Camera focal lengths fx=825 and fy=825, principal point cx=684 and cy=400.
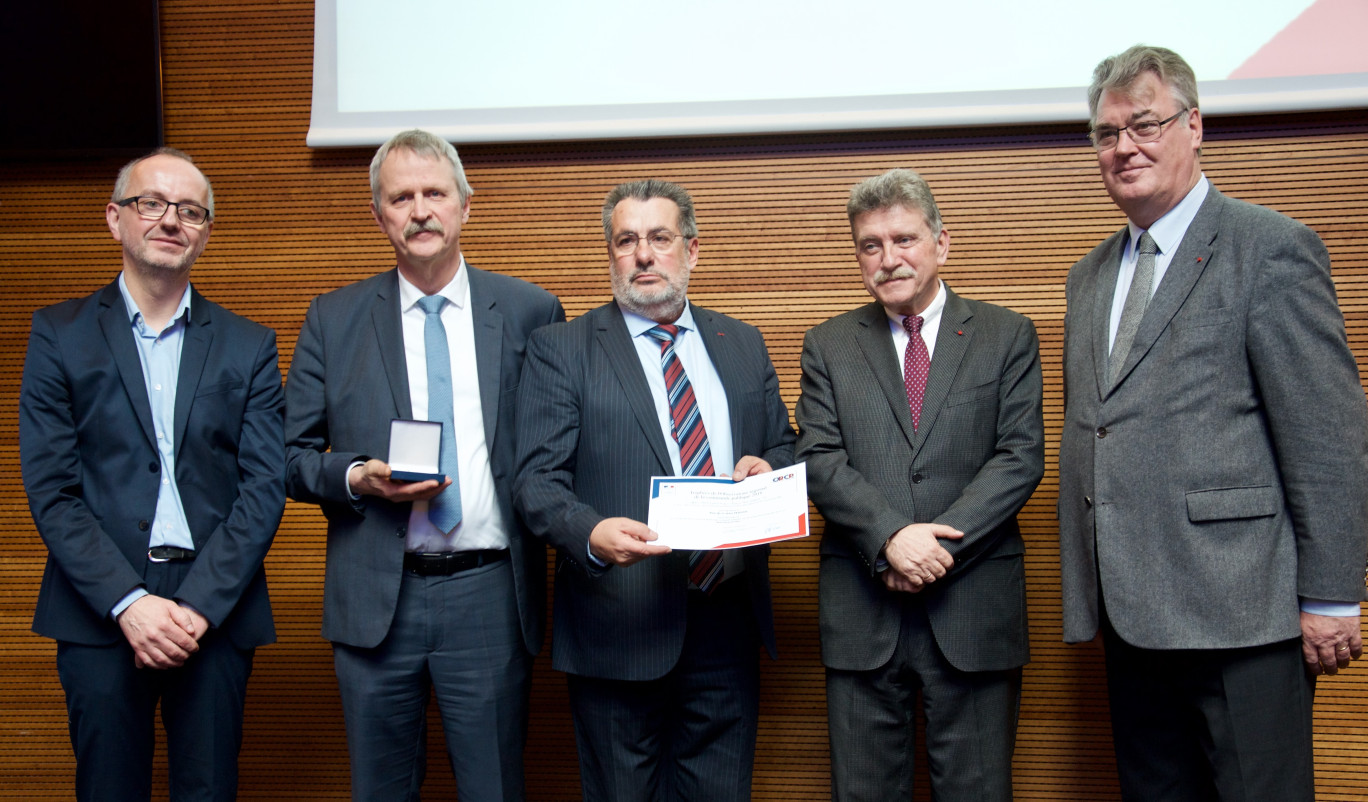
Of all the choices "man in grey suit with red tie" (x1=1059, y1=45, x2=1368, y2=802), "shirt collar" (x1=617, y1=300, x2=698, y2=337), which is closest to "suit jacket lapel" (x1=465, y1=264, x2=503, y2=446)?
"shirt collar" (x1=617, y1=300, x2=698, y2=337)

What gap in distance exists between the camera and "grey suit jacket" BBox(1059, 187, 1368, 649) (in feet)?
4.75

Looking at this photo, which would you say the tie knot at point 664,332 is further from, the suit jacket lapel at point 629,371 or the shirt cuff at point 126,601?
the shirt cuff at point 126,601

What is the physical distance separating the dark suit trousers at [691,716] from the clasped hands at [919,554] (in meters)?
0.33

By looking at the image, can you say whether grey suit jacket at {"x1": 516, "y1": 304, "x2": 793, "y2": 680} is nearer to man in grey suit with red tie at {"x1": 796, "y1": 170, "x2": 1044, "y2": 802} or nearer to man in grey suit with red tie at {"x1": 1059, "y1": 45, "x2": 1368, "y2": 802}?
man in grey suit with red tie at {"x1": 796, "y1": 170, "x2": 1044, "y2": 802}

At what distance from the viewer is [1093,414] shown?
1629 millimetres

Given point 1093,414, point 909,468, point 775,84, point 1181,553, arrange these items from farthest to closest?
point 775,84 < point 909,468 < point 1093,414 < point 1181,553

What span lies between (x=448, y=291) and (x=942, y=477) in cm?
117

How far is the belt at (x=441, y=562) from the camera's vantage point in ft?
5.75

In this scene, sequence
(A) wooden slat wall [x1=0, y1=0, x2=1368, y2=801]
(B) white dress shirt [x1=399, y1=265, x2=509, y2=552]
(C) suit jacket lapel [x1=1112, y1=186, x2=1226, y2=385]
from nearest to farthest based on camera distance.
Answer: (C) suit jacket lapel [x1=1112, y1=186, x2=1226, y2=385], (B) white dress shirt [x1=399, y1=265, x2=509, y2=552], (A) wooden slat wall [x1=0, y1=0, x2=1368, y2=801]

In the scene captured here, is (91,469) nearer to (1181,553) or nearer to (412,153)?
(412,153)

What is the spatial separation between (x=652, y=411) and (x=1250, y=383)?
113 cm

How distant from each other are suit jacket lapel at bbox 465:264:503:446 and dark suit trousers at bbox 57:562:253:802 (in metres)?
0.71

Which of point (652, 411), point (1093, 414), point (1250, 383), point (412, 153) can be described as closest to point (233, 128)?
point (412, 153)

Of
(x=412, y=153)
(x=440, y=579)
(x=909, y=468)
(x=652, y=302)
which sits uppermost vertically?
(x=412, y=153)
